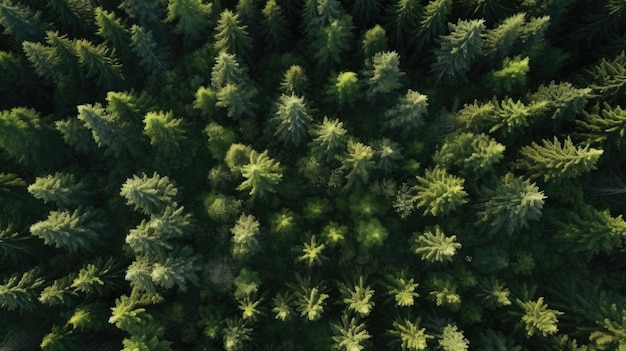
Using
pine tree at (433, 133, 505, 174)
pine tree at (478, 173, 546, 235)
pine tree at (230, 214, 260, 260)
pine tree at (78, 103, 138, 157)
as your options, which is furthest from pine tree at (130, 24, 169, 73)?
pine tree at (478, 173, 546, 235)

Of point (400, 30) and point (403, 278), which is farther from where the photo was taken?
point (400, 30)

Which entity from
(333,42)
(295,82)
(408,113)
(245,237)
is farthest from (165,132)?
(408,113)

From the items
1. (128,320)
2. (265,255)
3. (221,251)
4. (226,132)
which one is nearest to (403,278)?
(265,255)

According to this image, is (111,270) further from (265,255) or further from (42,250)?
(265,255)

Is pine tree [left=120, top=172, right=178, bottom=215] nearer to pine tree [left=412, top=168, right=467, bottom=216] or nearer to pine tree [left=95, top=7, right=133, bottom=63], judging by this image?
pine tree [left=95, top=7, right=133, bottom=63]

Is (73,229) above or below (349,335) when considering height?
above

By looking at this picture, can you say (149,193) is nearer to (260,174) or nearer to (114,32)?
(260,174)

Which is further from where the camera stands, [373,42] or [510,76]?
[373,42]
